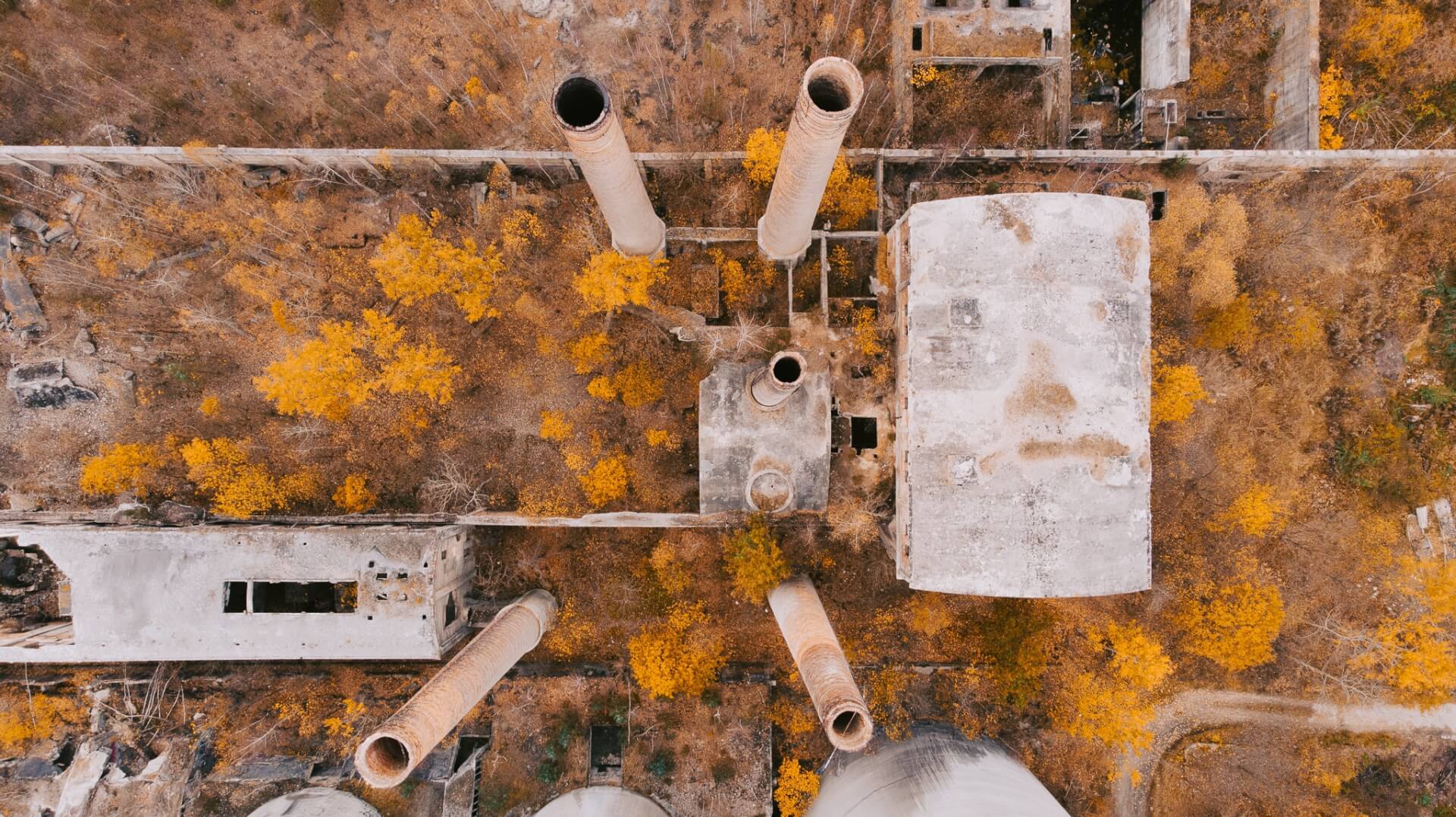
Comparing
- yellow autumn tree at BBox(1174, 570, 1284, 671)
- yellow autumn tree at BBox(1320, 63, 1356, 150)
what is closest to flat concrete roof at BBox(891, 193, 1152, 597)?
yellow autumn tree at BBox(1174, 570, 1284, 671)

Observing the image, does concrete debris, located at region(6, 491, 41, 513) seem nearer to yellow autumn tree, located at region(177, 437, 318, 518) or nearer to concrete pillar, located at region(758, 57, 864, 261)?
yellow autumn tree, located at region(177, 437, 318, 518)

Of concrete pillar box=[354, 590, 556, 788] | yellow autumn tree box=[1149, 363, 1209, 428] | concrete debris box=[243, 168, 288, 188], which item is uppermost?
concrete debris box=[243, 168, 288, 188]

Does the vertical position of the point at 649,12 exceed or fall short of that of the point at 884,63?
it exceeds it

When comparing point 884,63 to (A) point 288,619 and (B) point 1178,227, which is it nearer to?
(B) point 1178,227

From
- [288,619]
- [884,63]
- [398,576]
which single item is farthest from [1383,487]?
[288,619]

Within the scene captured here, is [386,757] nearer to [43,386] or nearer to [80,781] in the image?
[80,781]

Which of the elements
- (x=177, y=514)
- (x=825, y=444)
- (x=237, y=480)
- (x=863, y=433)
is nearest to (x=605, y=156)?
(x=825, y=444)
